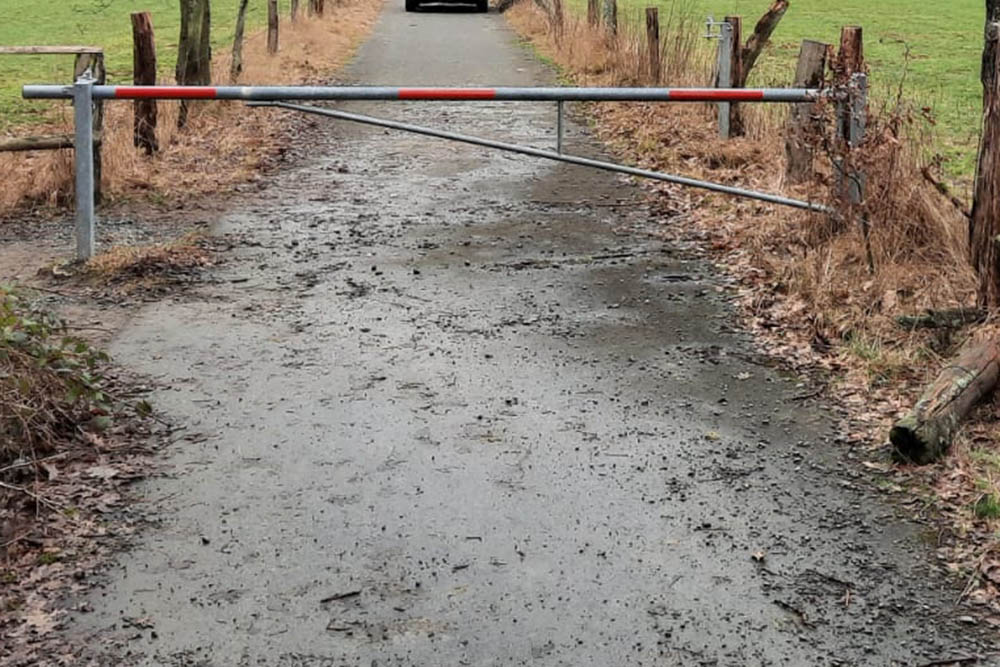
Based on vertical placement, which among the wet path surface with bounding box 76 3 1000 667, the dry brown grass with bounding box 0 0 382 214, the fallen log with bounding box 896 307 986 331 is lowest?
the wet path surface with bounding box 76 3 1000 667

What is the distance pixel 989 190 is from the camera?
7016 mm

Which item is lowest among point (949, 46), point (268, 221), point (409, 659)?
point (409, 659)

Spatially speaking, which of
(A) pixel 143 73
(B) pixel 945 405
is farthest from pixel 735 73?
(B) pixel 945 405

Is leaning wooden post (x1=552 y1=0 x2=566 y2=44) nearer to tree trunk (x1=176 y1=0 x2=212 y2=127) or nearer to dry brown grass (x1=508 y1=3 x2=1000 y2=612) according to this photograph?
tree trunk (x1=176 y1=0 x2=212 y2=127)

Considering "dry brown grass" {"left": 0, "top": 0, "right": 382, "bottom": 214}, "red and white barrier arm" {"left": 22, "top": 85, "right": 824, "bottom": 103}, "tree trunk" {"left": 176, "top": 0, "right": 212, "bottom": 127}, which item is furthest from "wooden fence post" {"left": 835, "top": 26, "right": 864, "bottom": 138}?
"tree trunk" {"left": 176, "top": 0, "right": 212, "bottom": 127}

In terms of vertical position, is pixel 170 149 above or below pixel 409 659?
above

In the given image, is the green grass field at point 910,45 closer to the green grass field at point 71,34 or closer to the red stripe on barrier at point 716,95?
the red stripe on barrier at point 716,95

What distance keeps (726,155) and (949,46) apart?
1786 centimetres

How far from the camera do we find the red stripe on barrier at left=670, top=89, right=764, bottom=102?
28.5 ft

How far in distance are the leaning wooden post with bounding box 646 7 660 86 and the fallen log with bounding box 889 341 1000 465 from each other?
10.3 meters

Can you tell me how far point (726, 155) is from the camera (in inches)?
482

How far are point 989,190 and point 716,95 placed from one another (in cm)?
214

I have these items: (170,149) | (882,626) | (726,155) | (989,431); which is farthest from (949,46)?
(882,626)

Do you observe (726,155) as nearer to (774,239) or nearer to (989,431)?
(774,239)
